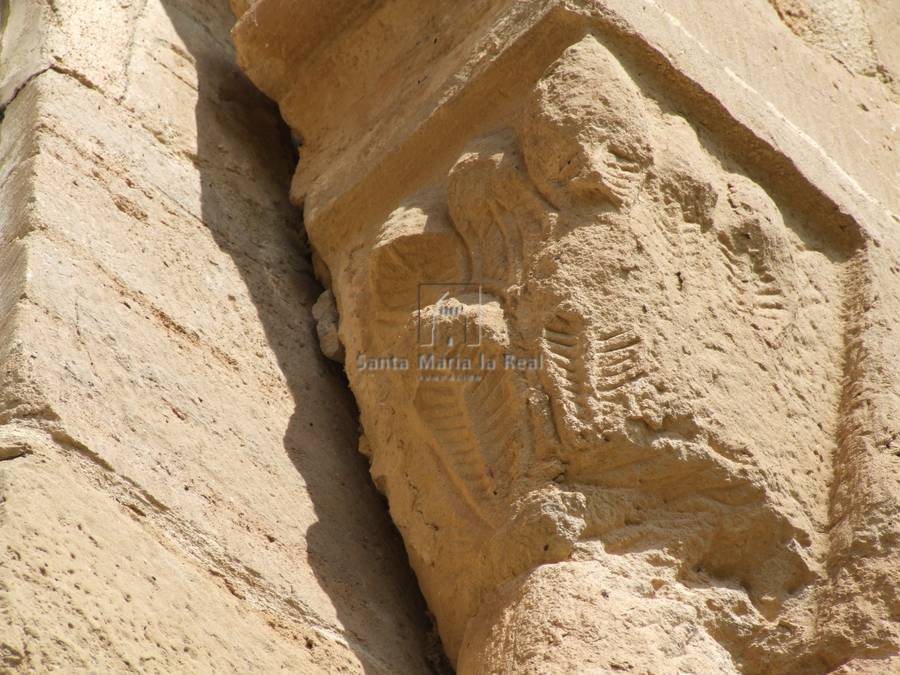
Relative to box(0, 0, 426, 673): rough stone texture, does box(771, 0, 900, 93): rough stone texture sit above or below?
above

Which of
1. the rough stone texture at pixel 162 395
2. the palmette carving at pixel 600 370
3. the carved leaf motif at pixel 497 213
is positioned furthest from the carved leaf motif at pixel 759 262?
the rough stone texture at pixel 162 395

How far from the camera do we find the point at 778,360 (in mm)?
2281

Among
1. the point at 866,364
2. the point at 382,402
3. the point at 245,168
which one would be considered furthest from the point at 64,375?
the point at 866,364

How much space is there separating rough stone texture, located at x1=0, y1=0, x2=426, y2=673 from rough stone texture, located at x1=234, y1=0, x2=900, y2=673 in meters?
0.12

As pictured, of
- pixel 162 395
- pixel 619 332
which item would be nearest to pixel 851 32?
pixel 619 332

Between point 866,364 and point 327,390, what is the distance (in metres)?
0.90

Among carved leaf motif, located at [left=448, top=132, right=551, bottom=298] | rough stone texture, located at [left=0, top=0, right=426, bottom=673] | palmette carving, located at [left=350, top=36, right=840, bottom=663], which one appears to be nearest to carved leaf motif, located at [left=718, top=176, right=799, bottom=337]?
palmette carving, located at [left=350, top=36, right=840, bottom=663]

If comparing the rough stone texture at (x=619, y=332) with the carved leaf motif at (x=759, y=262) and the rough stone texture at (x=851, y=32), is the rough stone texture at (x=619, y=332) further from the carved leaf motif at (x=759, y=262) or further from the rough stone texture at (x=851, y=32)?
the rough stone texture at (x=851, y=32)

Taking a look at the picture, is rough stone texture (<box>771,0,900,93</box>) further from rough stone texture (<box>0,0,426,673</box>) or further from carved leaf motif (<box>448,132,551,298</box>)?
rough stone texture (<box>0,0,426,673</box>)

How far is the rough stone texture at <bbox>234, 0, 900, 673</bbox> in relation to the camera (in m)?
2.03

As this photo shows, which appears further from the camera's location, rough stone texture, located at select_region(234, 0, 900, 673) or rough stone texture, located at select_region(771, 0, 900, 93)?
rough stone texture, located at select_region(771, 0, 900, 93)

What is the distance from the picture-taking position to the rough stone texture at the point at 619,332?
2033 millimetres

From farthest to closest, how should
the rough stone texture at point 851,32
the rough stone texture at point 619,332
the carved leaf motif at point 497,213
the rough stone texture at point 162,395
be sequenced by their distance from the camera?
the rough stone texture at point 851,32, the carved leaf motif at point 497,213, the rough stone texture at point 619,332, the rough stone texture at point 162,395

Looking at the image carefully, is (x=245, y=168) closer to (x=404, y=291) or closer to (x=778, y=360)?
(x=404, y=291)
